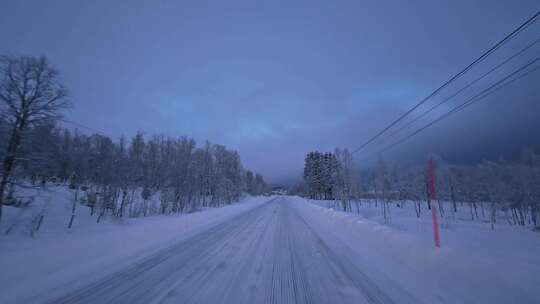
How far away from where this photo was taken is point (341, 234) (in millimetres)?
9438

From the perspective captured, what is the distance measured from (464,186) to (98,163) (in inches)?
3263

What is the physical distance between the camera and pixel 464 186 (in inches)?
2146

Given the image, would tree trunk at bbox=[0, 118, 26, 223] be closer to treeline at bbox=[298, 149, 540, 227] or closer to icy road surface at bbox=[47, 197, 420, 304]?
icy road surface at bbox=[47, 197, 420, 304]

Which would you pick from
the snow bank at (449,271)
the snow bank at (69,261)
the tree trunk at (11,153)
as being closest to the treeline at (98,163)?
the tree trunk at (11,153)

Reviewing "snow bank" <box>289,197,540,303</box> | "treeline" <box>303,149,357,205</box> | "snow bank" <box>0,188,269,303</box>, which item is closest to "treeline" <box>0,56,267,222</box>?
"snow bank" <box>0,188,269,303</box>

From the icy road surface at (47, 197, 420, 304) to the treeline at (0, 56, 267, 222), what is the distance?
11.7 meters

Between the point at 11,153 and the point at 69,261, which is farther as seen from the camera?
the point at 11,153

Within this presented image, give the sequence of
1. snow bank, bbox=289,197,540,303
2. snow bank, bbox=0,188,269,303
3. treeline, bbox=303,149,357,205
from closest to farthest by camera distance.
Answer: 1. snow bank, bbox=289,197,540,303
2. snow bank, bbox=0,188,269,303
3. treeline, bbox=303,149,357,205

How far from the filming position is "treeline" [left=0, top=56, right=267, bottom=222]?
11.0 metres

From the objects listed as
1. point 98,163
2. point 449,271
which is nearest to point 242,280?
point 449,271

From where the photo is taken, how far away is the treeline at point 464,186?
33062mm

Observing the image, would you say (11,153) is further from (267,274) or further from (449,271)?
(449,271)

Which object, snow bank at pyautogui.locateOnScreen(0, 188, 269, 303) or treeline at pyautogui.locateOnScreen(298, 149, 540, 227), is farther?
treeline at pyautogui.locateOnScreen(298, 149, 540, 227)

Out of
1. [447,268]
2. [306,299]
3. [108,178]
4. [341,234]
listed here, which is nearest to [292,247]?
[341,234]
